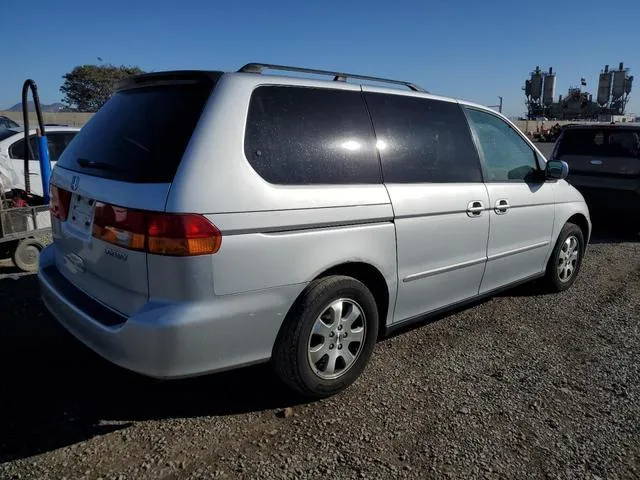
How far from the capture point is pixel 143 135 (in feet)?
8.46

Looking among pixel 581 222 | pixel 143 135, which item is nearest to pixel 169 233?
pixel 143 135

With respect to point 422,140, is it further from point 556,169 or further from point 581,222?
point 581,222

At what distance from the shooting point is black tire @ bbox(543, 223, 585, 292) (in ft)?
15.6

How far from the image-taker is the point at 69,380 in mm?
3074

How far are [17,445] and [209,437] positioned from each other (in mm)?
925

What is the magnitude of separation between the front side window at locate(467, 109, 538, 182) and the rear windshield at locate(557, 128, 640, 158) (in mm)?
3981

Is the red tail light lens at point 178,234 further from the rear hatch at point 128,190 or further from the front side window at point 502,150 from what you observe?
the front side window at point 502,150

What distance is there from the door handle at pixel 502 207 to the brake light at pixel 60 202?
2.96 m

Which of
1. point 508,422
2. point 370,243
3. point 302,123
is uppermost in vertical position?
point 302,123

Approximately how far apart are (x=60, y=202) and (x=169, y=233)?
120cm

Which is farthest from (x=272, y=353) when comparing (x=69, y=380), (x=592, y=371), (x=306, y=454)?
(x=592, y=371)

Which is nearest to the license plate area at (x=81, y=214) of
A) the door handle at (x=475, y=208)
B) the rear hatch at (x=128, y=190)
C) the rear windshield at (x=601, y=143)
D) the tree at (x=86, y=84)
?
the rear hatch at (x=128, y=190)

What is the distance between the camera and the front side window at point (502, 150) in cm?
392

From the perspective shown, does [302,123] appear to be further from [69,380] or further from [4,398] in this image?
[4,398]
